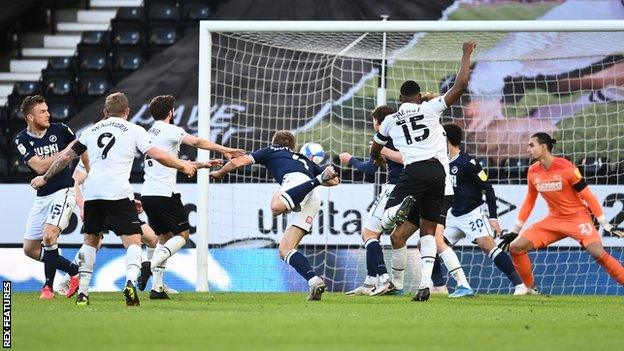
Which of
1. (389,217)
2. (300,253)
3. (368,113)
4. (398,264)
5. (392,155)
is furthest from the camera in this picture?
(368,113)

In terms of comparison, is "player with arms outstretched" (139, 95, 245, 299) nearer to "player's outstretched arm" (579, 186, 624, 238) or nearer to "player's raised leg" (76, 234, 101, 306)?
"player's raised leg" (76, 234, 101, 306)

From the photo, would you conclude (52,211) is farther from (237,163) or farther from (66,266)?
(237,163)

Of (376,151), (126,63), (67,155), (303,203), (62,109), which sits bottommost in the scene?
(303,203)

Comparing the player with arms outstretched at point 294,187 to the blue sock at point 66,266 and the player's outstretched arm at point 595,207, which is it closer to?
the blue sock at point 66,266

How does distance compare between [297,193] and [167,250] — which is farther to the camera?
[167,250]

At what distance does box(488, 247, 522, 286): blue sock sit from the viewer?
13438 millimetres

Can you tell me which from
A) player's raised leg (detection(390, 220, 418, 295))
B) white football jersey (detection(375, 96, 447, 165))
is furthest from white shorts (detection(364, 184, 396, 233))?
white football jersey (detection(375, 96, 447, 165))

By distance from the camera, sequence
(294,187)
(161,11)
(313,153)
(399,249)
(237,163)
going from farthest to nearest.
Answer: (161,11)
(399,249)
(313,153)
(294,187)
(237,163)

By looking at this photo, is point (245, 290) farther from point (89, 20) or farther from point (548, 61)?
point (89, 20)

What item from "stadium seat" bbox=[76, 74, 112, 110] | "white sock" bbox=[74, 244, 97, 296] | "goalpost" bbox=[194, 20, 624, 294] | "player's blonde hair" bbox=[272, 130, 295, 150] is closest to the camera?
"white sock" bbox=[74, 244, 97, 296]

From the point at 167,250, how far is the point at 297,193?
4.60 feet

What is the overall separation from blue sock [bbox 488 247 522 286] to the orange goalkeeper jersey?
52 cm

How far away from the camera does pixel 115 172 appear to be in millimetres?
10297

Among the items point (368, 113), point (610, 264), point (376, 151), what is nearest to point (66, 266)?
point (376, 151)
